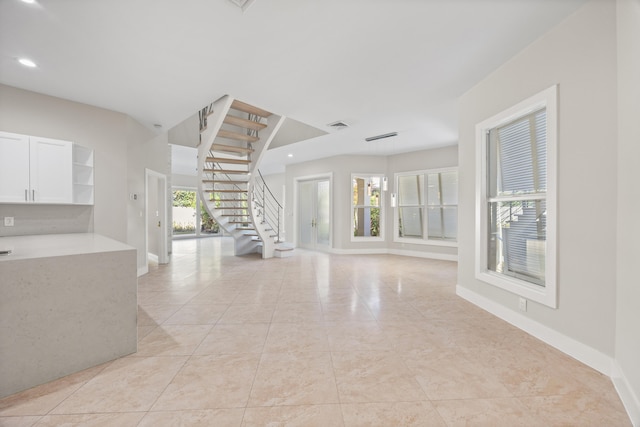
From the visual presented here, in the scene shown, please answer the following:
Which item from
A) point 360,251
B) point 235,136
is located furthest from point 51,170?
point 360,251

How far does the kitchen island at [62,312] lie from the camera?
1.74 metres

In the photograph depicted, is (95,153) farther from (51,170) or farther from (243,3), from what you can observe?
(243,3)

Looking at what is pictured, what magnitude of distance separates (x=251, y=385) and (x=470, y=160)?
3.49m

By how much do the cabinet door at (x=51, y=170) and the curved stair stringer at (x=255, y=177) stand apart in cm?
300

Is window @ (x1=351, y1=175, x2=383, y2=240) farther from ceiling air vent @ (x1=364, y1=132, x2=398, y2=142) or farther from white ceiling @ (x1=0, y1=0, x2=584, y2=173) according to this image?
white ceiling @ (x1=0, y1=0, x2=584, y2=173)

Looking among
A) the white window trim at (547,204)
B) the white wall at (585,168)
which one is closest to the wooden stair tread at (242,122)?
the white window trim at (547,204)

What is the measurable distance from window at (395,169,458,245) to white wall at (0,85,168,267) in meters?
6.18

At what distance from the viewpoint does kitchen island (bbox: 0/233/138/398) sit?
5.71ft

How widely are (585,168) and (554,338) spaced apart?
145 cm

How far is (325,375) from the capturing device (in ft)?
6.33

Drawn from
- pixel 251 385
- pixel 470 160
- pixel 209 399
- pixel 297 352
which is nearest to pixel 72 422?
pixel 209 399

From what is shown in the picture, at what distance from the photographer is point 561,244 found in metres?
2.22

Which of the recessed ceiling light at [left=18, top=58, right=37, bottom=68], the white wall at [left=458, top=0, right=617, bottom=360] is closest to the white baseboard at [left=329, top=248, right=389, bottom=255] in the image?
the white wall at [left=458, top=0, right=617, bottom=360]

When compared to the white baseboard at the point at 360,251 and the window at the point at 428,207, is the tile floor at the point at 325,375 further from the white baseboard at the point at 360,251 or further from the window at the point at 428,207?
the white baseboard at the point at 360,251
